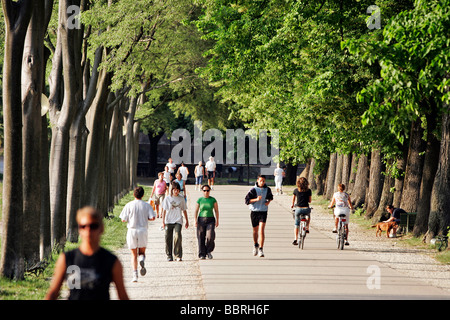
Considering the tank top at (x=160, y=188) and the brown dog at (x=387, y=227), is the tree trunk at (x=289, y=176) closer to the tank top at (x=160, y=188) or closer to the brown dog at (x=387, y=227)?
the tank top at (x=160, y=188)

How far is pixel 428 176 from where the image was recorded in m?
20.9

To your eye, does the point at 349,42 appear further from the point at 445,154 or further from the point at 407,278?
the point at 445,154

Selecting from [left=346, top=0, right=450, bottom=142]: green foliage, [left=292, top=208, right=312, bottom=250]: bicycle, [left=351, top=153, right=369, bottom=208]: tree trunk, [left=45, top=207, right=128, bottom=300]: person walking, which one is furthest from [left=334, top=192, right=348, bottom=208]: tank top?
[left=45, top=207, right=128, bottom=300]: person walking

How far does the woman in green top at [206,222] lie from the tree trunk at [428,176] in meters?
7.06

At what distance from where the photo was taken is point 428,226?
65.0 ft

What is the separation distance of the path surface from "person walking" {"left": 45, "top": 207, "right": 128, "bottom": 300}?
524cm

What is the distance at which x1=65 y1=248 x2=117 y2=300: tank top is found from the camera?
6.03 m

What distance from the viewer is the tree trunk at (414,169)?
22188 mm

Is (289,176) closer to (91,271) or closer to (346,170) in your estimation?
(346,170)

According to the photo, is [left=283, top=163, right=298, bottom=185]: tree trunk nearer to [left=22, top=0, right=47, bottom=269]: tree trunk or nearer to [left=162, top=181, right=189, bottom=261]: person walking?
[left=162, top=181, right=189, bottom=261]: person walking

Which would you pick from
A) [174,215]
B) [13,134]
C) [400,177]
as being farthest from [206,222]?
[400,177]

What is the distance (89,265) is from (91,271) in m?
0.05

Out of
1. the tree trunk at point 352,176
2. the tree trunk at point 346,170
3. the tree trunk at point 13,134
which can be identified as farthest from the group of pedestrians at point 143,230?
the tree trunk at point 346,170
